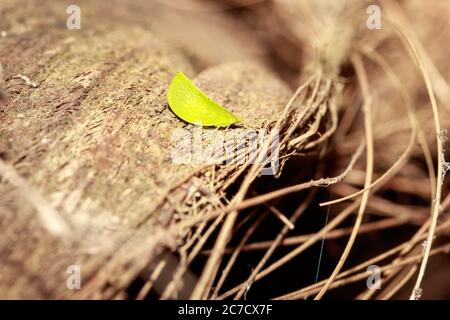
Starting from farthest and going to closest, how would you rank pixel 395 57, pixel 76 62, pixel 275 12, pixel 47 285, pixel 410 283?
1. pixel 275 12
2. pixel 395 57
3. pixel 410 283
4. pixel 76 62
5. pixel 47 285

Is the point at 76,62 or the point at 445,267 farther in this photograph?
the point at 445,267

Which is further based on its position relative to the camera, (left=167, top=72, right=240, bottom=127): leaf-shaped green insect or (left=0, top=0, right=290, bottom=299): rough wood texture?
(left=167, top=72, right=240, bottom=127): leaf-shaped green insect

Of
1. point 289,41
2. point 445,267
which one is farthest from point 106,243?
point 289,41

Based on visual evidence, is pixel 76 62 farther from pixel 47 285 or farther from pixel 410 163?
pixel 410 163

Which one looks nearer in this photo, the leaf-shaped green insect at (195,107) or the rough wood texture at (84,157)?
the rough wood texture at (84,157)
